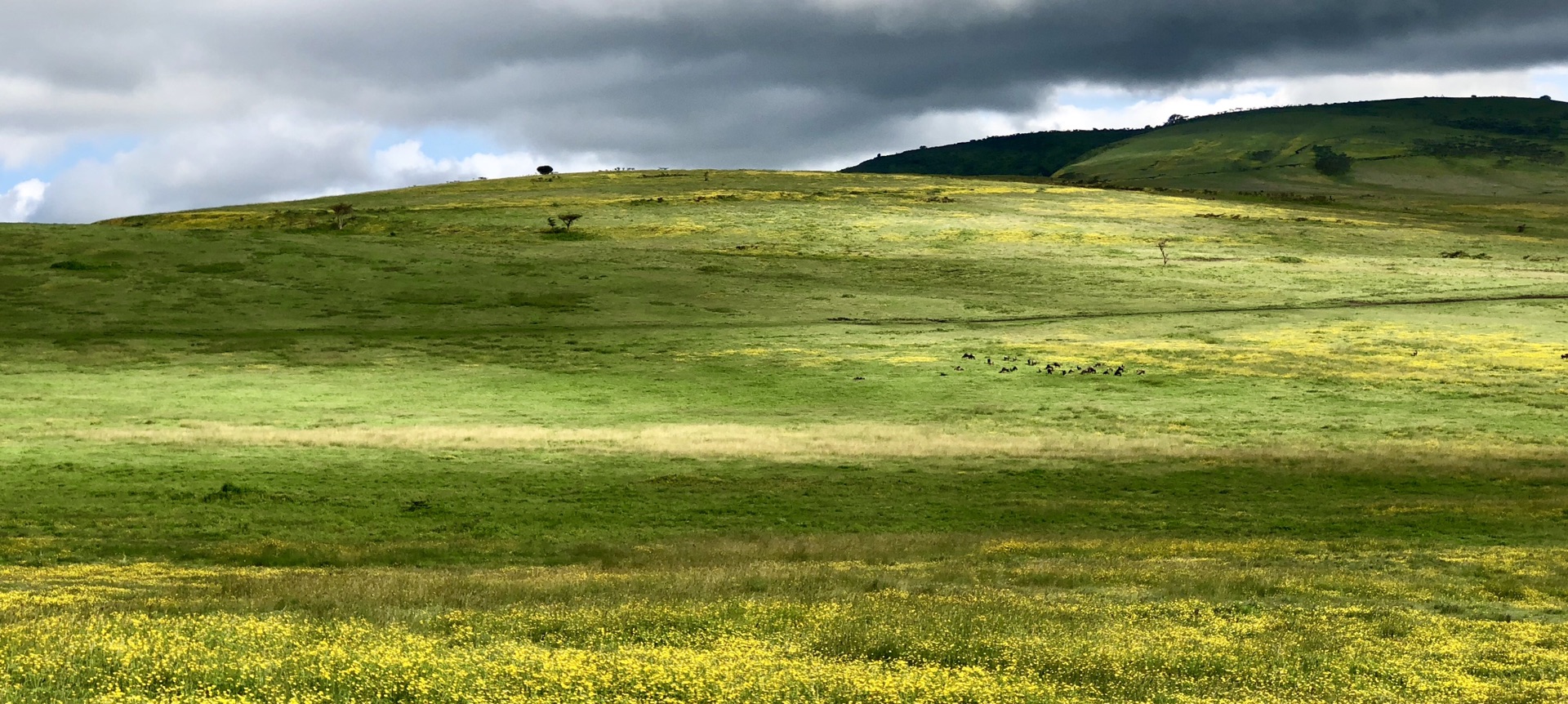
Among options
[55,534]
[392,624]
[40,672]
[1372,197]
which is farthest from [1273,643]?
[1372,197]

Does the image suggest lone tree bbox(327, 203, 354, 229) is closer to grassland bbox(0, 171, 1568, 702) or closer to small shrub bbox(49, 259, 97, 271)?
grassland bbox(0, 171, 1568, 702)

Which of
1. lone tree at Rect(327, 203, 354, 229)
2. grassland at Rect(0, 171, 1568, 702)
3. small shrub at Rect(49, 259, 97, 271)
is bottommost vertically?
grassland at Rect(0, 171, 1568, 702)

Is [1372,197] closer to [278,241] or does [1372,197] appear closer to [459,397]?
[278,241]

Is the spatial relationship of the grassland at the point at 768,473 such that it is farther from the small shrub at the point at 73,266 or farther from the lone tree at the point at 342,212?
the lone tree at the point at 342,212

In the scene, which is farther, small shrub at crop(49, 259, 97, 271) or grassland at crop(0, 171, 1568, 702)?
small shrub at crop(49, 259, 97, 271)

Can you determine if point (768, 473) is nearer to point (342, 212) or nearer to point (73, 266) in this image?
point (73, 266)

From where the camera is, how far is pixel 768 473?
1459 inches

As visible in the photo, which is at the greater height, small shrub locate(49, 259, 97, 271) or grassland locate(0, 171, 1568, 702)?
small shrub locate(49, 259, 97, 271)

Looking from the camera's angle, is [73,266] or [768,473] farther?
[73,266]

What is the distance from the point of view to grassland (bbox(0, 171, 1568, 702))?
44.9 ft

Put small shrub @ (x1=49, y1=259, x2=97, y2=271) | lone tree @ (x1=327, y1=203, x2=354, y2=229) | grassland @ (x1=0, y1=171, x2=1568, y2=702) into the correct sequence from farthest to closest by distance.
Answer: lone tree @ (x1=327, y1=203, x2=354, y2=229) < small shrub @ (x1=49, y1=259, x2=97, y2=271) < grassland @ (x1=0, y1=171, x2=1568, y2=702)

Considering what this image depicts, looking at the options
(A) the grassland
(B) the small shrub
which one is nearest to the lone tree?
(A) the grassland

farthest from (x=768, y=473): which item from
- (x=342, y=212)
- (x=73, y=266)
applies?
(x=342, y=212)

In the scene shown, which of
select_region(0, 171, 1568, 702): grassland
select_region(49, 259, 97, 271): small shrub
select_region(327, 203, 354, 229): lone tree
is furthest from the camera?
select_region(327, 203, 354, 229): lone tree
